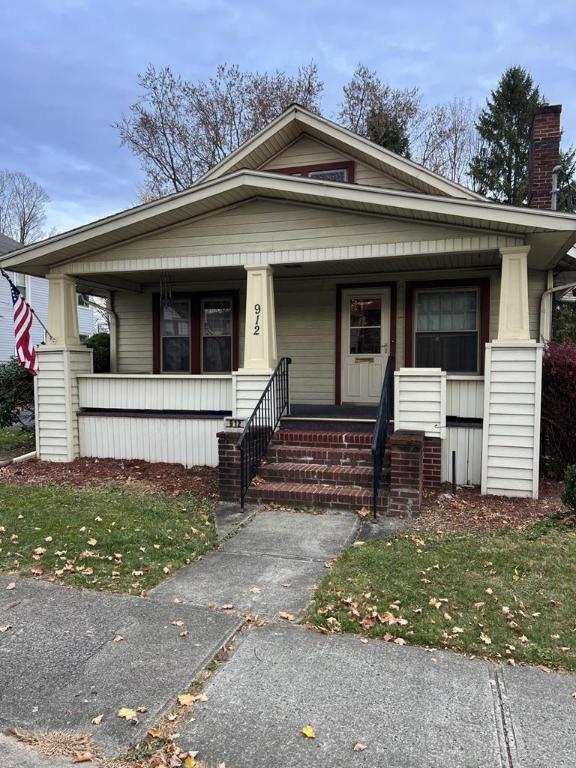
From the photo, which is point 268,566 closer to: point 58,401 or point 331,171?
point 58,401

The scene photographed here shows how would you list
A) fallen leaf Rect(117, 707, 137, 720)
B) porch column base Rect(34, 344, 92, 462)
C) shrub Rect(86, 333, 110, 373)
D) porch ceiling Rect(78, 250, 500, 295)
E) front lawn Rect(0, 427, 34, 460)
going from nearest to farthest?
fallen leaf Rect(117, 707, 137, 720)
porch ceiling Rect(78, 250, 500, 295)
porch column base Rect(34, 344, 92, 462)
front lawn Rect(0, 427, 34, 460)
shrub Rect(86, 333, 110, 373)

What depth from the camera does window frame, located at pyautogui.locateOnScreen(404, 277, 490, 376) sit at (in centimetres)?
→ 890

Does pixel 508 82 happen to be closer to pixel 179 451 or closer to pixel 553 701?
pixel 179 451

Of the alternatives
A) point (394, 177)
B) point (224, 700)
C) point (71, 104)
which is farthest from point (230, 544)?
point (71, 104)

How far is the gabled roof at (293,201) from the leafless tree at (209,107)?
16.6 meters

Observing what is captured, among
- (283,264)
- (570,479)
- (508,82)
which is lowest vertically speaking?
(570,479)

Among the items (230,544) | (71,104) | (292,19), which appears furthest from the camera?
(71,104)

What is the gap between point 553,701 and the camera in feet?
9.06

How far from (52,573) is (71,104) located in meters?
26.0

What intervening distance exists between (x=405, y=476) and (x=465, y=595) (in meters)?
2.18

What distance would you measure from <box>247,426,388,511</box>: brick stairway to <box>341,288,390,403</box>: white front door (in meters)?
2.37

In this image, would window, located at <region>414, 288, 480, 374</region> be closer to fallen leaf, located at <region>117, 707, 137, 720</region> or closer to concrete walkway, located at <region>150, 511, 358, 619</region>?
concrete walkway, located at <region>150, 511, 358, 619</region>

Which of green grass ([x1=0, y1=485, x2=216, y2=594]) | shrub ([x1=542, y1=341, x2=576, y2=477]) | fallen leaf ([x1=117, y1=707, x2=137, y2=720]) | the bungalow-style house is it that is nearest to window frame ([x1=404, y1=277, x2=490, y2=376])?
the bungalow-style house

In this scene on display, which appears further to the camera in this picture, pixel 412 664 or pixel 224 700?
pixel 412 664
